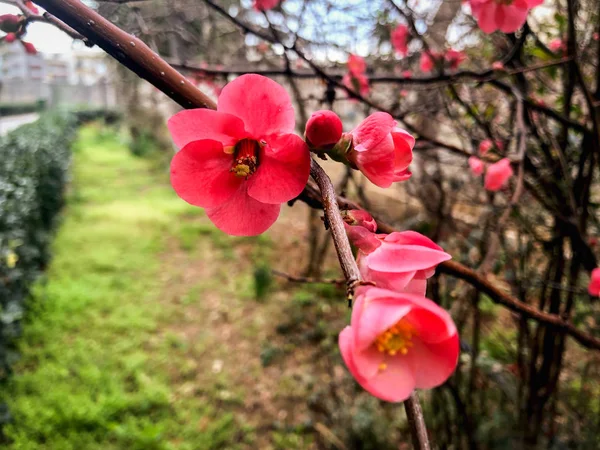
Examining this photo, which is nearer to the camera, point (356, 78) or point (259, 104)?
point (259, 104)

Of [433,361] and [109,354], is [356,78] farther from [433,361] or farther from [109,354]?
[109,354]

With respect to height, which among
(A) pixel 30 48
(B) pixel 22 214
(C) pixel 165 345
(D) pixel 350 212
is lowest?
(C) pixel 165 345

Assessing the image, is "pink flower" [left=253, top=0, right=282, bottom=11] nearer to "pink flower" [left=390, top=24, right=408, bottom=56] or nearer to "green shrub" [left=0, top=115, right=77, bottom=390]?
"pink flower" [left=390, top=24, right=408, bottom=56]

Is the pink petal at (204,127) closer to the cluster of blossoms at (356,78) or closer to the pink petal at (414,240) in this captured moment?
the pink petal at (414,240)

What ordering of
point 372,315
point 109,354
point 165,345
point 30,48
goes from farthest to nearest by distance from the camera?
point 165,345 → point 109,354 → point 30,48 → point 372,315

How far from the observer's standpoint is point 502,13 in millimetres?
822

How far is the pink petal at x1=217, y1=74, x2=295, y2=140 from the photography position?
1.29 ft

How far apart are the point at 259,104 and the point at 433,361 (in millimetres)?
272

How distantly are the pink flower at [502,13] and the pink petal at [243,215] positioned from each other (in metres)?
0.66

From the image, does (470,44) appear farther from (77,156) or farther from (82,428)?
(77,156)

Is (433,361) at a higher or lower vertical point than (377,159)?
lower

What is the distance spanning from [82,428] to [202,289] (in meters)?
1.86

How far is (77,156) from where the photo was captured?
396 inches

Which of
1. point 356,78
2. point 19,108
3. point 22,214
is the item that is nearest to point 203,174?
point 356,78
